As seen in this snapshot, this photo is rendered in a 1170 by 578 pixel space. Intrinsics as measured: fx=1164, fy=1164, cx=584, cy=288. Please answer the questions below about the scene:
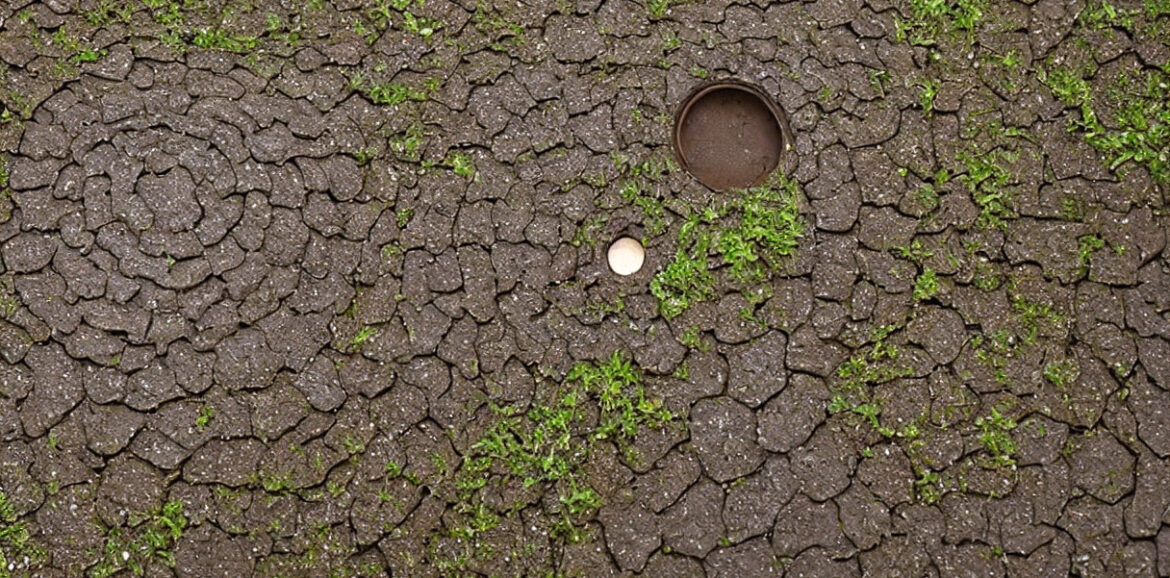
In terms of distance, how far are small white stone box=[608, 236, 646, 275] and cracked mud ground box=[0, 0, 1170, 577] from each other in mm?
40

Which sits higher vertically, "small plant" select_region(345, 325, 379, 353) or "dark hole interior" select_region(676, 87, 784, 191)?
"dark hole interior" select_region(676, 87, 784, 191)

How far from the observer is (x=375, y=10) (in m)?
3.54

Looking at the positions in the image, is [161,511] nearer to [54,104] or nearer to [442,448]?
[442,448]

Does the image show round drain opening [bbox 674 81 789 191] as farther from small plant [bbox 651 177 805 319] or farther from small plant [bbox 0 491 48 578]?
small plant [bbox 0 491 48 578]

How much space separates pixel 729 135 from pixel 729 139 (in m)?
0.01

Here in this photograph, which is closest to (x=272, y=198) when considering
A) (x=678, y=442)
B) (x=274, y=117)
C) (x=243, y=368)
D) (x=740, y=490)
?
(x=274, y=117)

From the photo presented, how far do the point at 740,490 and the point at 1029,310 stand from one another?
0.99 meters

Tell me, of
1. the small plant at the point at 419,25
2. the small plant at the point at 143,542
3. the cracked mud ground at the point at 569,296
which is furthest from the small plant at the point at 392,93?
the small plant at the point at 143,542

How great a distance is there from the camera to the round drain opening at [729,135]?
3.48 metres

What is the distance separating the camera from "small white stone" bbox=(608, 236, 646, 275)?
3379 millimetres

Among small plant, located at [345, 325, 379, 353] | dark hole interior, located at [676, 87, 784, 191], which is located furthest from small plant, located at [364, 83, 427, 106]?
dark hole interior, located at [676, 87, 784, 191]

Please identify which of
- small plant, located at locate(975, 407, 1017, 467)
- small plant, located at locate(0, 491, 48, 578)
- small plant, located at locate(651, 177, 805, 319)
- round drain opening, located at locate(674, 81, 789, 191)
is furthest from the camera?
round drain opening, located at locate(674, 81, 789, 191)

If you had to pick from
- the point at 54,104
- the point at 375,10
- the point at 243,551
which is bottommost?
the point at 243,551

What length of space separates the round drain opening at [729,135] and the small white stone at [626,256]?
0.29 metres
